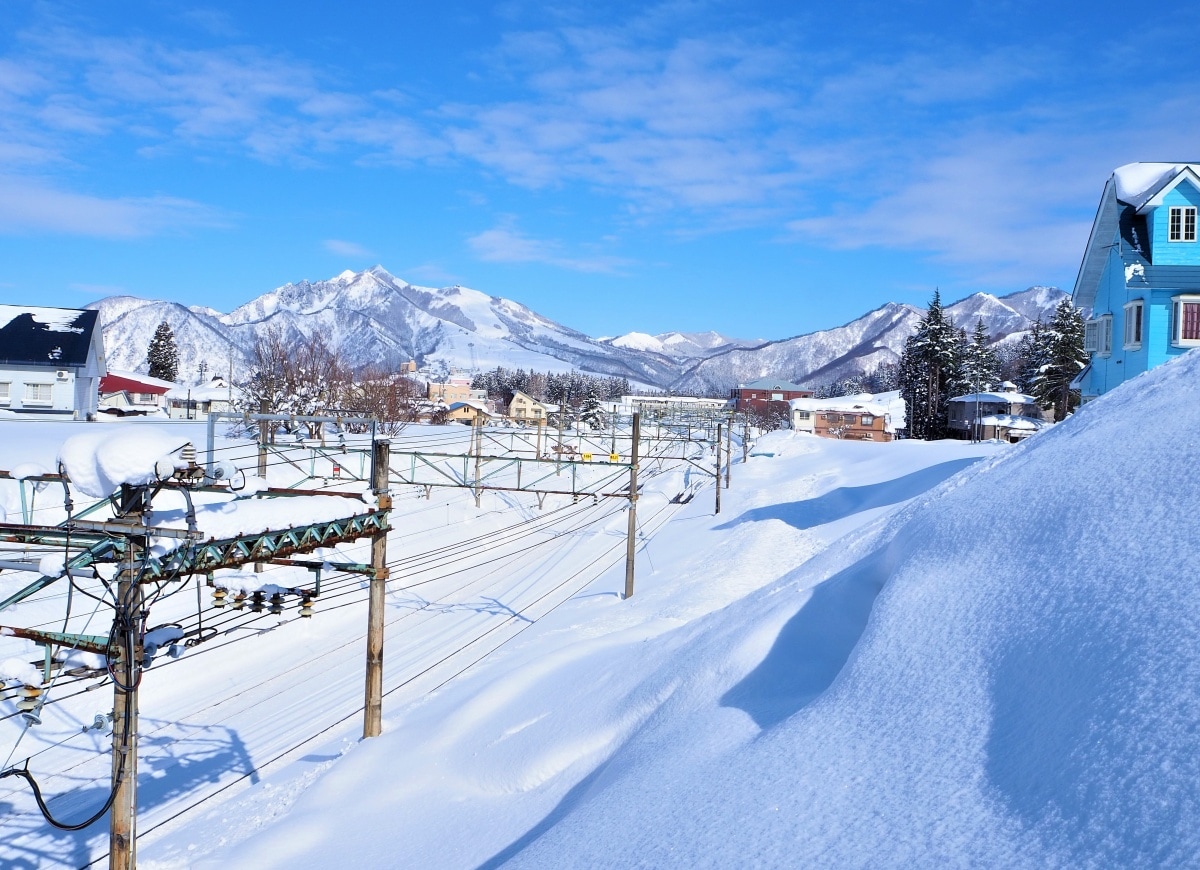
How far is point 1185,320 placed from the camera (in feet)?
58.4

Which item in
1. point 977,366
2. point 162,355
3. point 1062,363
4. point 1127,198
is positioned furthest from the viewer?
point 162,355

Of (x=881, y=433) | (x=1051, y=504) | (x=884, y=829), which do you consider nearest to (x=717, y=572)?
(x=1051, y=504)

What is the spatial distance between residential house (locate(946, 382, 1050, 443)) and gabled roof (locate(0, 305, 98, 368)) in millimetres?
51258

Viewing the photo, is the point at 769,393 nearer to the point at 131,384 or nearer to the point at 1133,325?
the point at 131,384

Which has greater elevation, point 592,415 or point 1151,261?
point 1151,261

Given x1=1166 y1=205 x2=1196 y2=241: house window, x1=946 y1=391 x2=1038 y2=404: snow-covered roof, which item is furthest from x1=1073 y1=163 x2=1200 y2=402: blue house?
x1=946 y1=391 x2=1038 y2=404: snow-covered roof

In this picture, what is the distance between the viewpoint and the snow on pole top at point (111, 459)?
6039 millimetres

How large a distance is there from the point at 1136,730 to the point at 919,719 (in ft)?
4.20

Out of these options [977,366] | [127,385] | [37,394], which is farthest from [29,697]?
[127,385]

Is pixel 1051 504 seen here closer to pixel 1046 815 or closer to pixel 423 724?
pixel 1046 815

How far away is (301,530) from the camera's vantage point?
8.29m

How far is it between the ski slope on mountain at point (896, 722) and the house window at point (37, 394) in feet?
128

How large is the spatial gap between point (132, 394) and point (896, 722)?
81451 millimetres

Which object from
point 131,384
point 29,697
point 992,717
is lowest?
point 29,697
